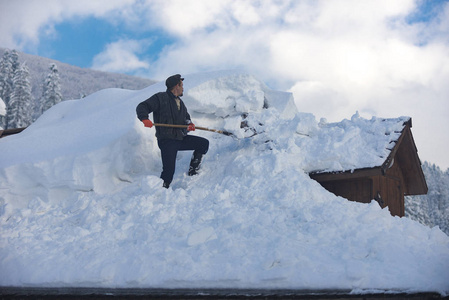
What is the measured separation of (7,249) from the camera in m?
4.89

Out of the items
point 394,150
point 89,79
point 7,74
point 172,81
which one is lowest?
point 394,150

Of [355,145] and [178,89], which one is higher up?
[178,89]

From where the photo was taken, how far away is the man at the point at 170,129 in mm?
6484

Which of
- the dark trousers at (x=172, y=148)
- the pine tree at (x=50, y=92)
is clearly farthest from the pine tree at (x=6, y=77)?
the dark trousers at (x=172, y=148)

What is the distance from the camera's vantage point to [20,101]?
30.0 m

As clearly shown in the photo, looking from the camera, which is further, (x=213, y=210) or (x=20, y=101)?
(x=20, y=101)

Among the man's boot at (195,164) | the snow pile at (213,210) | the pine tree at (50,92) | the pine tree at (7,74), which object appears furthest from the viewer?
the pine tree at (7,74)

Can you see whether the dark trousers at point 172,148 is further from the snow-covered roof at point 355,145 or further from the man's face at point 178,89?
the snow-covered roof at point 355,145

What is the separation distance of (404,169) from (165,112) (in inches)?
229

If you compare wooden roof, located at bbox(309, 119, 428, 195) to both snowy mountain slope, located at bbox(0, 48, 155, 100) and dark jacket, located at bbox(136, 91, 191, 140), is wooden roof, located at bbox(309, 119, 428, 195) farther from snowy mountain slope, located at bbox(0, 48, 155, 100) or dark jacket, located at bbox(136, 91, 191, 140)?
snowy mountain slope, located at bbox(0, 48, 155, 100)

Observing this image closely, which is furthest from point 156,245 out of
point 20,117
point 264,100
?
point 20,117

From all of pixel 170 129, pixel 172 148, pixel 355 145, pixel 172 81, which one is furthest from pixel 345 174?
pixel 172 81

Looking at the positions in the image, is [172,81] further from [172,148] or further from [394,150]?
[394,150]

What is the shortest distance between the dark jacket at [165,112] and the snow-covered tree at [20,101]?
26.8 m
